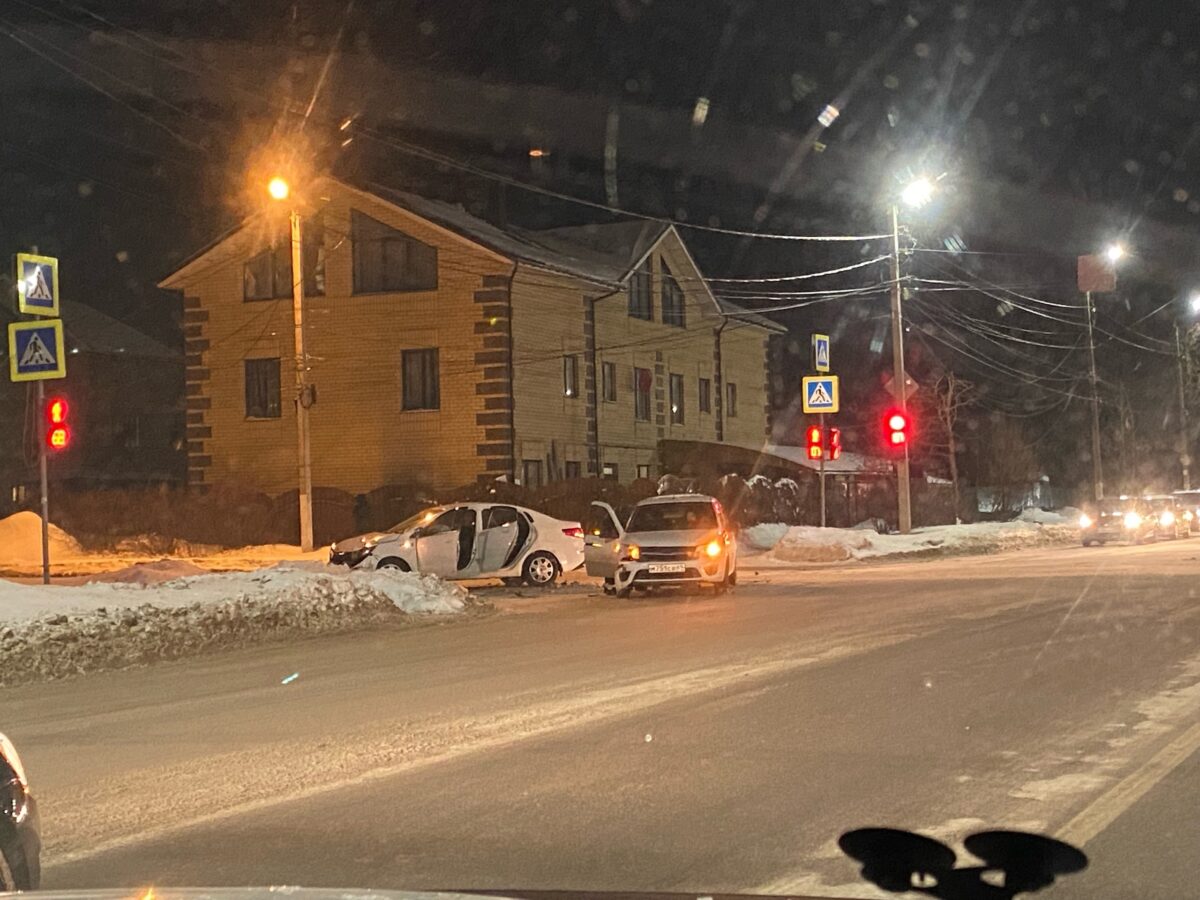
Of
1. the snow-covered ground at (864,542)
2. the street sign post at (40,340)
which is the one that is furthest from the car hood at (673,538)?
the snow-covered ground at (864,542)

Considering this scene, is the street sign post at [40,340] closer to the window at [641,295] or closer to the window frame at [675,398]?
the window at [641,295]

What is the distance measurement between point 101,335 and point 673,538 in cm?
4403

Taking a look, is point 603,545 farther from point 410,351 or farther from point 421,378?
point 410,351

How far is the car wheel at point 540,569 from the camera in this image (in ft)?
81.9

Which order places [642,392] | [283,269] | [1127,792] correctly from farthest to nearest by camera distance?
[642,392], [283,269], [1127,792]

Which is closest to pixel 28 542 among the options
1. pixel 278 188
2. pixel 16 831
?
pixel 278 188

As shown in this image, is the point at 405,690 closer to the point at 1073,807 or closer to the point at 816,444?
the point at 1073,807

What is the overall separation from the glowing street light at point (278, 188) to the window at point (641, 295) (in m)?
18.5

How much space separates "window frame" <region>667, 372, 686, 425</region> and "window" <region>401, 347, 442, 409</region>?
401 inches

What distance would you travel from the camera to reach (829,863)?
6.39 meters

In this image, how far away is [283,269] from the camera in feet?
139

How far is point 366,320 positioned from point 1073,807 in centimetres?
3544

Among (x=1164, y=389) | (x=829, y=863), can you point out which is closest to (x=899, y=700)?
(x=829, y=863)

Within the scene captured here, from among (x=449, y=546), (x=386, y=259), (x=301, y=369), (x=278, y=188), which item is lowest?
(x=449, y=546)
